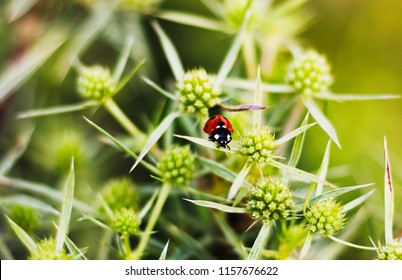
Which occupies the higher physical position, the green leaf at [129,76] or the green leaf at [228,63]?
the green leaf at [228,63]

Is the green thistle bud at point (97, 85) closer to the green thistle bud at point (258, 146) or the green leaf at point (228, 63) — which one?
the green leaf at point (228, 63)

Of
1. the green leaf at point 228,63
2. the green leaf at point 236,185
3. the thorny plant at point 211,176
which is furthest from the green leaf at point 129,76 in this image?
the green leaf at point 236,185

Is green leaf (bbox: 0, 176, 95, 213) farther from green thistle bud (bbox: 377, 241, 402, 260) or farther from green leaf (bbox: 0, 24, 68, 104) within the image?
green thistle bud (bbox: 377, 241, 402, 260)

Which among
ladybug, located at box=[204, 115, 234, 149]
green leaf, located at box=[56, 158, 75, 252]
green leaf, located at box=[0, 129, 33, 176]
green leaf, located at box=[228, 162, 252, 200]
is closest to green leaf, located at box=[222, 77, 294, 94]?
ladybug, located at box=[204, 115, 234, 149]

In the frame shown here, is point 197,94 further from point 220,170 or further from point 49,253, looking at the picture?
point 49,253

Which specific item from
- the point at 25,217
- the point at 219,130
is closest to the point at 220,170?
the point at 219,130
